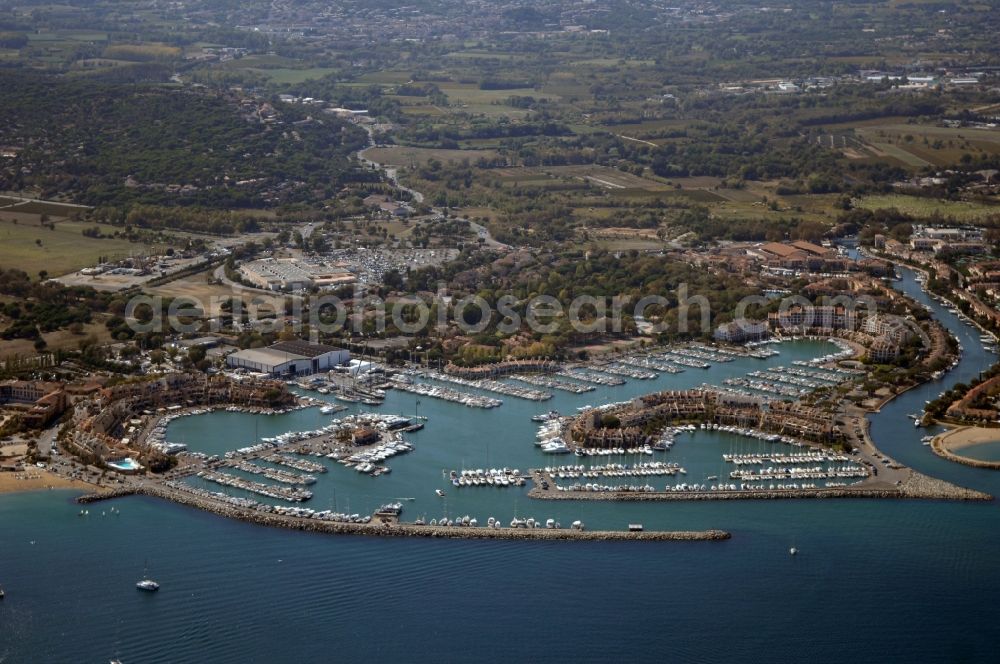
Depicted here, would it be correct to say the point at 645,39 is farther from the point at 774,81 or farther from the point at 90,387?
the point at 90,387

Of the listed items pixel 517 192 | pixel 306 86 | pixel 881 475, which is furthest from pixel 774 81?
pixel 881 475

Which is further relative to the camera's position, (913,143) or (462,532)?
(913,143)

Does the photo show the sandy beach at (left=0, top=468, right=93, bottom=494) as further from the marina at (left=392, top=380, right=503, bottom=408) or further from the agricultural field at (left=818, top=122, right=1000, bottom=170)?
the agricultural field at (left=818, top=122, right=1000, bottom=170)

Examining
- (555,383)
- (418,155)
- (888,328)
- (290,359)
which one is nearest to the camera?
(555,383)

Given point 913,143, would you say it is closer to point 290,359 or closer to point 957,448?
point 957,448

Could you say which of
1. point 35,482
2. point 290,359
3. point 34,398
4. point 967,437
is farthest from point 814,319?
point 35,482

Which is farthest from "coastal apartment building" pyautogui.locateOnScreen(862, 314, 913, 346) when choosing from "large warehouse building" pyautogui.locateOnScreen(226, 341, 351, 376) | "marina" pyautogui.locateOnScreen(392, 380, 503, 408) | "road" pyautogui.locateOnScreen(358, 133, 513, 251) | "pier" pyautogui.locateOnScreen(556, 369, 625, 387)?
"road" pyautogui.locateOnScreen(358, 133, 513, 251)

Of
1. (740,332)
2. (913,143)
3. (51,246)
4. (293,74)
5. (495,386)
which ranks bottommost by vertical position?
(51,246)
